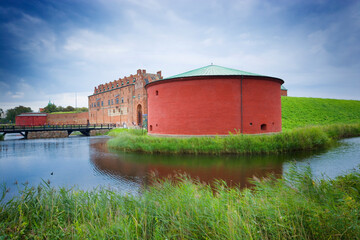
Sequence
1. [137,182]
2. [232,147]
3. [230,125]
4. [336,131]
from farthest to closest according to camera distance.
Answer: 1. [336,131]
2. [230,125]
3. [232,147]
4. [137,182]

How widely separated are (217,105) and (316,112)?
27.7 m

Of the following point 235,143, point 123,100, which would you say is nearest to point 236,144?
point 235,143

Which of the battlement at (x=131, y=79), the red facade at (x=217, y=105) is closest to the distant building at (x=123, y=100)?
the battlement at (x=131, y=79)

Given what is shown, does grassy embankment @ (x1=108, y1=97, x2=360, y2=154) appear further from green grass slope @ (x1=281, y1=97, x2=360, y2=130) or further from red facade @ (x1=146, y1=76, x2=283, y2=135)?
green grass slope @ (x1=281, y1=97, x2=360, y2=130)

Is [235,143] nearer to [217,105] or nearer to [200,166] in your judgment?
[217,105]

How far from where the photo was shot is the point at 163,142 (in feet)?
40.7

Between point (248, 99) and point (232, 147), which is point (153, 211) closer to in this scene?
point (232, 147)

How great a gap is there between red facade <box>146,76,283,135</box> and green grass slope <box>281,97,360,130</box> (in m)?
16.1

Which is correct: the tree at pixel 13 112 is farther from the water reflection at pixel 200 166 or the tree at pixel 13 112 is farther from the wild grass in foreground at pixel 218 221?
the wild grass in foreground at pixel 218 221

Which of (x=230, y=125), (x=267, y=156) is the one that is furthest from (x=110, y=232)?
(x=230, y=125)

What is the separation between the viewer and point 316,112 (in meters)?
34.3

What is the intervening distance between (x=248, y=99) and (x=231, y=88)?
1329 millimetres

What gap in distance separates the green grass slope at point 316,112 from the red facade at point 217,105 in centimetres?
1605

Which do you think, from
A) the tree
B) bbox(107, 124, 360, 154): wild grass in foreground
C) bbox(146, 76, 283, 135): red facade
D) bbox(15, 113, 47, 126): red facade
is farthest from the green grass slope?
the tree
